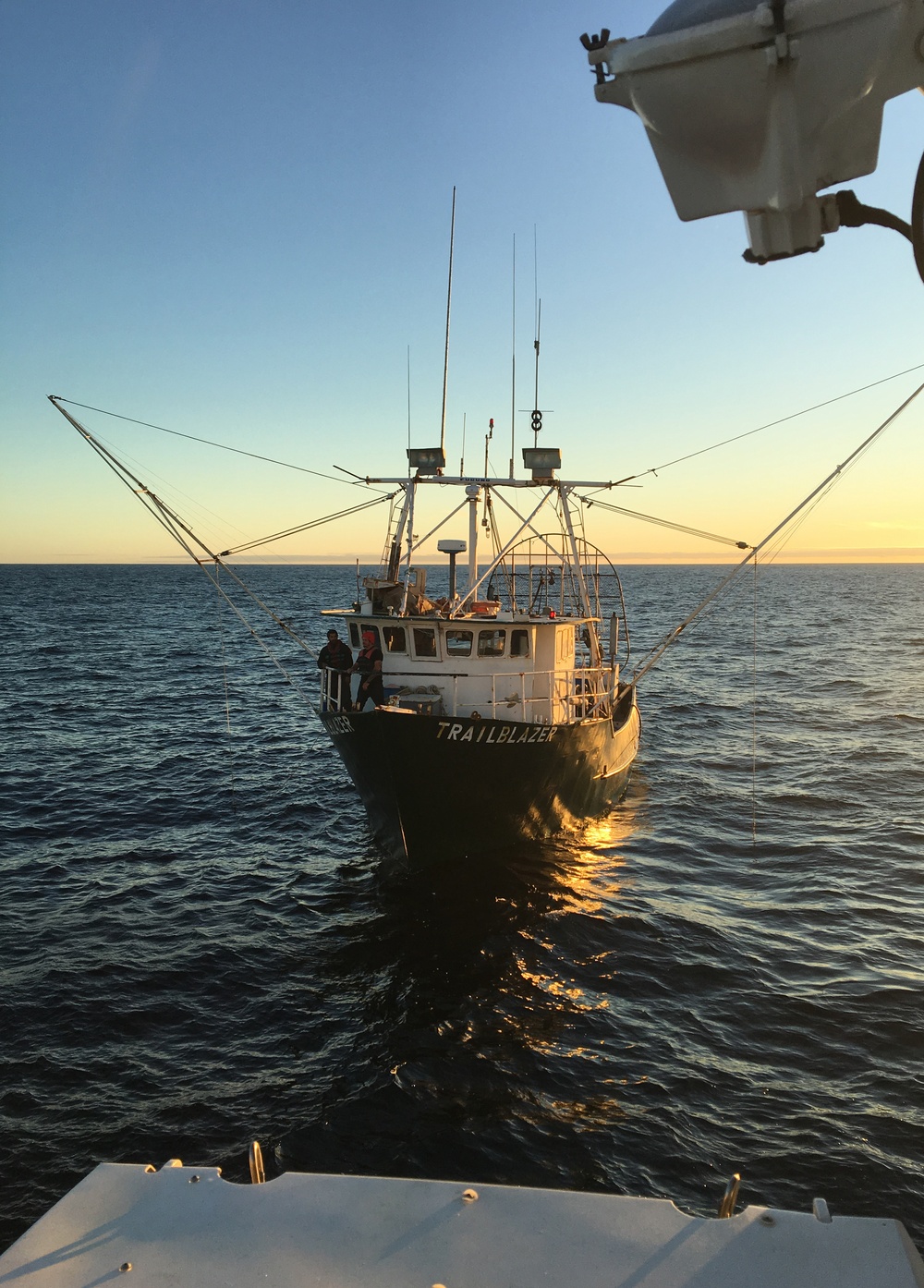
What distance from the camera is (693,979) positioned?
1471cm

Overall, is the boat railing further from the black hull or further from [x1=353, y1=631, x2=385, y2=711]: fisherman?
the black hull

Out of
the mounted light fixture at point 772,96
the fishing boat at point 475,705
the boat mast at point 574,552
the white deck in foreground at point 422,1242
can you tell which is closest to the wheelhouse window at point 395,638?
the fishing boat at point 475,705

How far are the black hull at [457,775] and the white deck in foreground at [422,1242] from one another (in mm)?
11467

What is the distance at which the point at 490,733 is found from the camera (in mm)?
17359

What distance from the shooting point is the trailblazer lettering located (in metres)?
17.0

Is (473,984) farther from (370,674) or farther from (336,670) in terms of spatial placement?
(336,670)

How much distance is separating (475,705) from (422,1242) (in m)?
14.9

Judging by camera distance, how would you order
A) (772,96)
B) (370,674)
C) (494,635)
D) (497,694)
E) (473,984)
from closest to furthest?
(772,96)
(473,984)
(370,674)
(497,694)
(494,635)

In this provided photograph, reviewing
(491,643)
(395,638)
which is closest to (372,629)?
(395,638)

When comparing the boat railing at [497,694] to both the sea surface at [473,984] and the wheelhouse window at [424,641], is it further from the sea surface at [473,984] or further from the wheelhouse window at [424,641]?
the sea surface at [473,984]

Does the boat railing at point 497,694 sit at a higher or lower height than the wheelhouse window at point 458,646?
lower

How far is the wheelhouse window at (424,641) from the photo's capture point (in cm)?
1992

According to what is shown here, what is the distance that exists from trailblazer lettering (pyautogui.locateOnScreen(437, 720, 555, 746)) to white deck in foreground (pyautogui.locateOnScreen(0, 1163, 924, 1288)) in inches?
458

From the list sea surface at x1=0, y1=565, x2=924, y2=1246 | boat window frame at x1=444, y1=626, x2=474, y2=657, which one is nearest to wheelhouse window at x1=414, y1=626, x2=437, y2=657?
boat window frame at x1=444, y1=626, x2=474, y2=657
